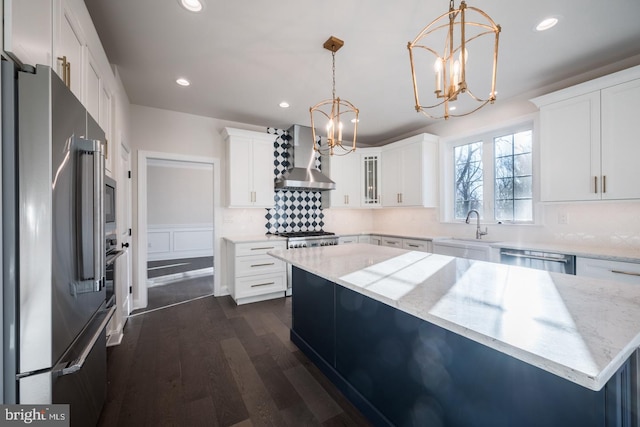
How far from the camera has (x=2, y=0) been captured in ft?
2.89

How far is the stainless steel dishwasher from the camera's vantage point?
240cm

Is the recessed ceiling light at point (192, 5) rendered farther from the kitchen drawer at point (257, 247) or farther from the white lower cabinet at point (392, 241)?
the white lower cabinet at point (392, 241)

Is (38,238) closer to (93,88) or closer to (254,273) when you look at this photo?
(93,88)

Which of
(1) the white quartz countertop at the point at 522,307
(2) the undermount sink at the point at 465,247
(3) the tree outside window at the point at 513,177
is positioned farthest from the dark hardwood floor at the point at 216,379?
(3) the tree outside window at the point at 513,177

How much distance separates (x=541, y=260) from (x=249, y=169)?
11.9 ft

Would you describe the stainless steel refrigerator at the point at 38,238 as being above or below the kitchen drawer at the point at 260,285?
above

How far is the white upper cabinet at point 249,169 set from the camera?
3.77 meters

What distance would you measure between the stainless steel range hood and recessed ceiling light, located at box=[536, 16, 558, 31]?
9.52ft

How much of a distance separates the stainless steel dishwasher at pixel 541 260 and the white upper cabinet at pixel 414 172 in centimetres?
146

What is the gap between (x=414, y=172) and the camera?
4.23 metres

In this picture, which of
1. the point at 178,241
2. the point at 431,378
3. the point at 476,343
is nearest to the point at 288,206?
the point at 431,378

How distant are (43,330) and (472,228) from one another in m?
4.20

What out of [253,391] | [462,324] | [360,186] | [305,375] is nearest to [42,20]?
[462,324]

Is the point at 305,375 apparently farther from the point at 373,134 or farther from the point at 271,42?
the point at 373,134
